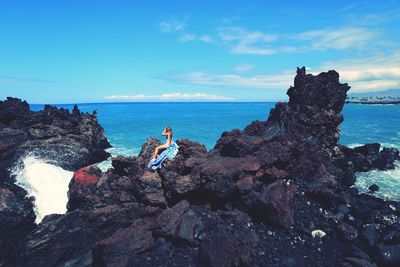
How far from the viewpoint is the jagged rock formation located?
60.6 ft

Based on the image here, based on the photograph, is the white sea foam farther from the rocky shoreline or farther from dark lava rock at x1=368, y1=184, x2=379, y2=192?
dark lava rock at x1=368, y1=184, x2=379, y2=192

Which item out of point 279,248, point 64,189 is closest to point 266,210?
point 279,248

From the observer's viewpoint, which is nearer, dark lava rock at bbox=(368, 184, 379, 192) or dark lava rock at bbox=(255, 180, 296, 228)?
dark lava rock at bbox=(255, 180, 296, 228)

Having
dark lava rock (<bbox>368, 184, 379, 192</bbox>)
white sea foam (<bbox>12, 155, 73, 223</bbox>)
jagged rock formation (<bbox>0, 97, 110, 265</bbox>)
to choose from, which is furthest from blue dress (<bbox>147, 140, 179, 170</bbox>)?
dark lava rock (<bbox>368, 184, 379, 192</bbox>)

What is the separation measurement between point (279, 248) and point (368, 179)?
18.7 metres

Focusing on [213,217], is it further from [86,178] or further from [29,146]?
[29,146]

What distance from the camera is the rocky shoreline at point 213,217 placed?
13.8 m

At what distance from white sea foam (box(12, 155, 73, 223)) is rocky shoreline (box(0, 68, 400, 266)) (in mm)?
1584

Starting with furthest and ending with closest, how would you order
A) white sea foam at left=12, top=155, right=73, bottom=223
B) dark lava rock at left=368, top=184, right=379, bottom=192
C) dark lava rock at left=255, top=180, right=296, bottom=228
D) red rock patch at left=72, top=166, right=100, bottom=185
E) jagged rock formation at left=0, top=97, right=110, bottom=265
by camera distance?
dark lava rock at left=368, top=184, right=379, bottom=192 < white sea foam at left=12, top=155, right=73, bottom=223 < red rock patch at left=72, top=166, right=100, bottom=185 < jagged rock formation at left=0, top=97, right=110, bottom=265 < dark lava rock at left=255, top=180, right=296, bottom=228

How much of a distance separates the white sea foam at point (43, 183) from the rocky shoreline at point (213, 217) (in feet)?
5.20

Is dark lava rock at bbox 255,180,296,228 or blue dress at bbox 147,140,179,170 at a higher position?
blue dress at bbox 147,140,179,170

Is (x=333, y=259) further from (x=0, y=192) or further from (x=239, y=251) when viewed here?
(x=0, y=192)

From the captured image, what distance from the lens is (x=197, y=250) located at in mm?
13875

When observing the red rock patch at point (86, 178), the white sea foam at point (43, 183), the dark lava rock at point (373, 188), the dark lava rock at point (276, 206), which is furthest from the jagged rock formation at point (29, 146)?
the dark lava rock at point (373, 188)
